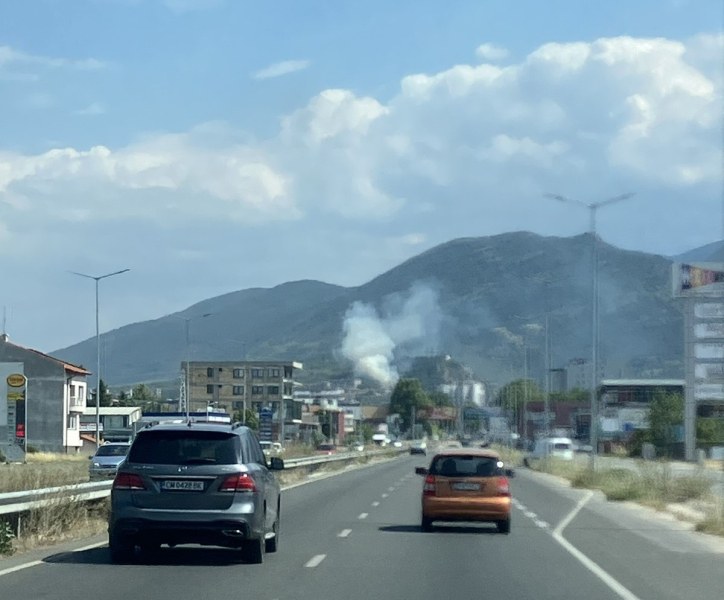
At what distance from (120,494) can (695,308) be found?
37.7 meters

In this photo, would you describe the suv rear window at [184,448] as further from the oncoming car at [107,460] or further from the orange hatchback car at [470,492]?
the oncoming car at [107,460]

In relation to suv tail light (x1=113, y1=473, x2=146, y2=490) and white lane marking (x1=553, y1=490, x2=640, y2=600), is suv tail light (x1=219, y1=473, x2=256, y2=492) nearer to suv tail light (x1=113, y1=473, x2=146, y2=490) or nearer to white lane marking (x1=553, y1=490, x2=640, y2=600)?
suv tail light (x1=113, y1=473, x2=146, y2=490)

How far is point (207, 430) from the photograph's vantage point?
59.2 feet

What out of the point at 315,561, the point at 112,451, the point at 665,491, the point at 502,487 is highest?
the point at 502,487

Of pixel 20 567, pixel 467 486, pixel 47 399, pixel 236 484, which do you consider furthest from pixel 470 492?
pixel 47 399

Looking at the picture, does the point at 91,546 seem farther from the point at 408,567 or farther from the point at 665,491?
the point at 665,491

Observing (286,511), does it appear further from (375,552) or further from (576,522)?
(375,552)

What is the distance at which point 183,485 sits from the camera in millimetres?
17641

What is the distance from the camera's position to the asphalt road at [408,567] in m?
15.3

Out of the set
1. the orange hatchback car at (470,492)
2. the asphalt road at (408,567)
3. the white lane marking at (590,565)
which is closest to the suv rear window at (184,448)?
the asphalt road at (408,567)

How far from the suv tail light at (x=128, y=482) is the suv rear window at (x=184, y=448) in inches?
10.0

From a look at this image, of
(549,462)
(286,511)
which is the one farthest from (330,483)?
(549,462)

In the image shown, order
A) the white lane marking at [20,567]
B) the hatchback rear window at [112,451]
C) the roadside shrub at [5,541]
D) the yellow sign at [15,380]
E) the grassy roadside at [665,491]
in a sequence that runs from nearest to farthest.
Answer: the white lane marking at [20,567] < the roadside shrub at [5,541] < the grassy roadside at [665,491] < the hatchback rear window at [112,451] < the yellow sign at [15,380]

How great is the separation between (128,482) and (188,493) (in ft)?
2.70
